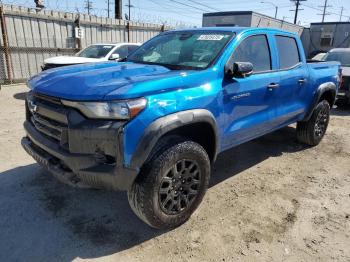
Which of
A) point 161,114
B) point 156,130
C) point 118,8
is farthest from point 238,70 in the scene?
point 118,8

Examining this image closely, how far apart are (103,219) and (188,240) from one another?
889 millimetres

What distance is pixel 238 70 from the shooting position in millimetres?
3246

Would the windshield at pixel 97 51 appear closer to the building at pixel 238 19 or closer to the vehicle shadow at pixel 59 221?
the vehicle shadow at pixel 59 221

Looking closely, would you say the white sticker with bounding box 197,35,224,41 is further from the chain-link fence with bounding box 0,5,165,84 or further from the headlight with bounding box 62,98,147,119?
the chain-link fence with bounding box 0,5,165,84

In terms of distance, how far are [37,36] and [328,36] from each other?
21.8 m

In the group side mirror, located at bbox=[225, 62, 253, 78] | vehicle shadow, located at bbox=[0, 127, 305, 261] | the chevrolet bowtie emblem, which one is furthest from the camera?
side mirror, located at bbox=[225, 62, 253, 78]

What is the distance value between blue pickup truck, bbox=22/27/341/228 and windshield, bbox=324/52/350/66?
22.5ft

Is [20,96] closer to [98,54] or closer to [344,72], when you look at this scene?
[98,54]

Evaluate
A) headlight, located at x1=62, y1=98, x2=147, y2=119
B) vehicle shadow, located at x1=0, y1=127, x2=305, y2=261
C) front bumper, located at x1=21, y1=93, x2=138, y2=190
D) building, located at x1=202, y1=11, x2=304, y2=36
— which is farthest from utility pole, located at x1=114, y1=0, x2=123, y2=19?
headlight, located at x1=62, y1=98, x2=147, y2=119

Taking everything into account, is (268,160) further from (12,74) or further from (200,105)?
(12,74)

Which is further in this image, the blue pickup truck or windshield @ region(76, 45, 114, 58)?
windshield @ region(76, 45, 114, 58)

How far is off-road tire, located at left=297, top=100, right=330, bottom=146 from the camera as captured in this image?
5.34 meters

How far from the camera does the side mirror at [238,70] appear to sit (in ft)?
10.6

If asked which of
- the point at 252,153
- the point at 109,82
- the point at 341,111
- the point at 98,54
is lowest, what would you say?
the point at 341,111
